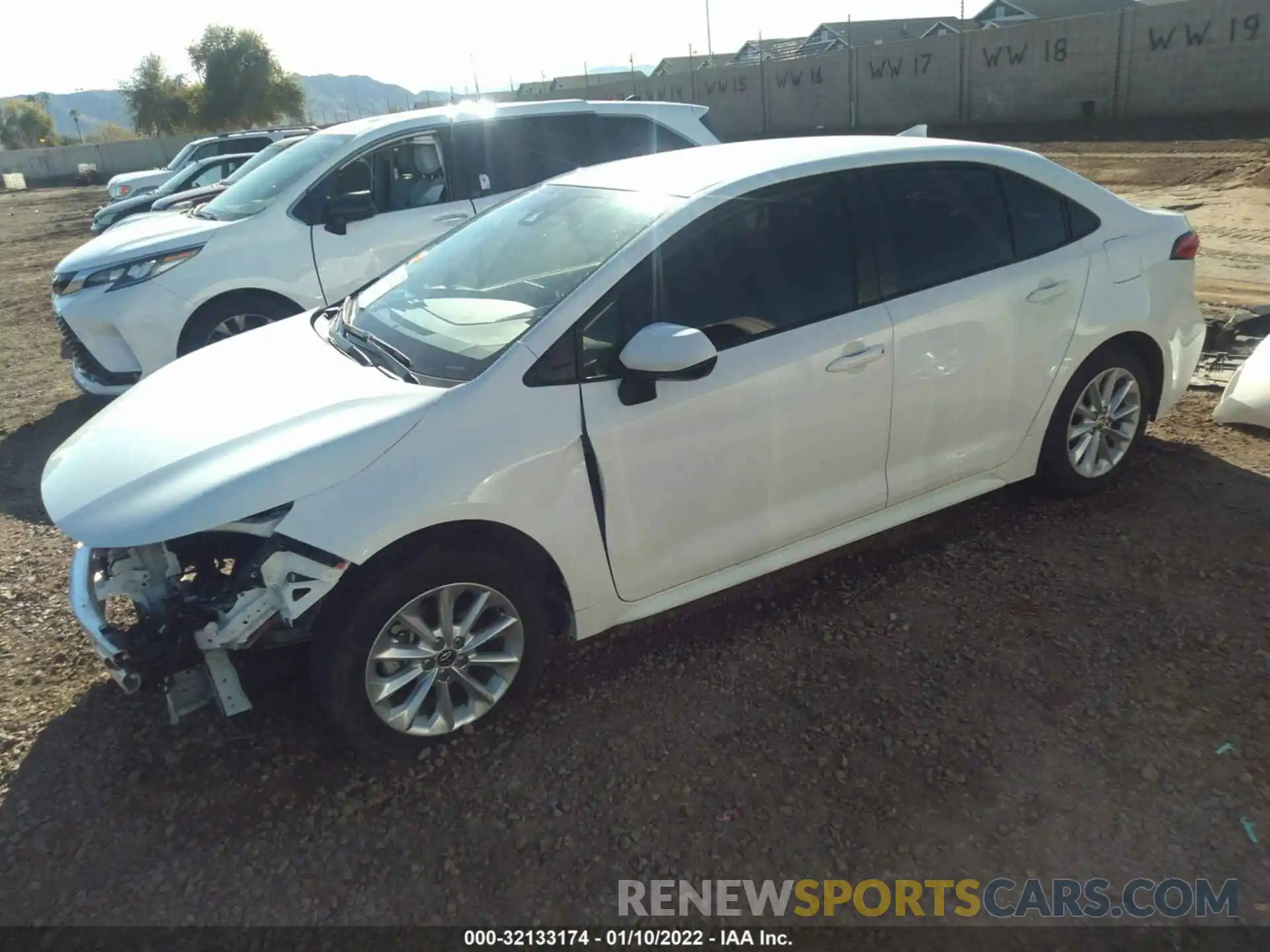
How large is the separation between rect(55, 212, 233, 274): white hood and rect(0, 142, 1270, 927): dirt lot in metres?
2.83

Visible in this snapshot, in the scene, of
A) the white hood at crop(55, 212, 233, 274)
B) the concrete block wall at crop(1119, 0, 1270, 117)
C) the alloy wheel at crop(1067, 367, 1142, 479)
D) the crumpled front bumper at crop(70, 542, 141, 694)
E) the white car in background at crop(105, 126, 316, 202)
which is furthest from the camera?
the concrete block wall at crop(1119, 0, 1270, 117)

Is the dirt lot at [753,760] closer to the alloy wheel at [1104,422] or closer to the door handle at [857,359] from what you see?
the alloy wheel at [1104,422]

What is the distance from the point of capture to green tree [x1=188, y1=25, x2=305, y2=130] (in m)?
50.8

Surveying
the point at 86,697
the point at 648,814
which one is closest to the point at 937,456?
the point at 648,814

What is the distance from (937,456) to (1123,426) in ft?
4.24

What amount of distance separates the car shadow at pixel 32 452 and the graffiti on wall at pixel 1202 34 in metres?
26.8

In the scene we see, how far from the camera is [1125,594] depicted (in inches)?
143

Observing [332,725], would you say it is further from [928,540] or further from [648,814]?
[928,540]

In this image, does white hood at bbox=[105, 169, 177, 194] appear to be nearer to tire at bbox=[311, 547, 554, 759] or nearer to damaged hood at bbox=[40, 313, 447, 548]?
damaged hood at bbox=[40, 313, 447, 548]

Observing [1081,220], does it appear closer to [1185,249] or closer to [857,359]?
[1185,249]

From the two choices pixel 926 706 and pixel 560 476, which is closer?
pixel 560 476

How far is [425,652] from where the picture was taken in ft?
9.23

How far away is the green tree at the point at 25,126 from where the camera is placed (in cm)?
8050

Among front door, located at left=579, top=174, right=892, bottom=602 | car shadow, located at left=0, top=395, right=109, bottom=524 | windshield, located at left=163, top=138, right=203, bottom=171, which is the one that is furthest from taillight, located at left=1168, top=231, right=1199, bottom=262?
windshield, located at left=163, top=138, right=203, bottom=171
